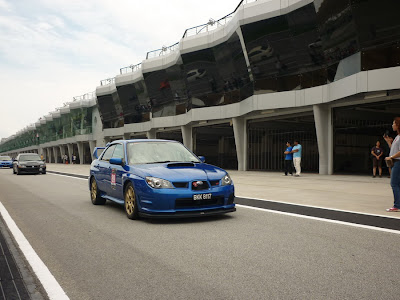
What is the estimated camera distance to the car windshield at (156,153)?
773 centimetres

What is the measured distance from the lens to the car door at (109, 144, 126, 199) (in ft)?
25.2

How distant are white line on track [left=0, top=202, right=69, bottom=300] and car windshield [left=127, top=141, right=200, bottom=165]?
239 centimetres

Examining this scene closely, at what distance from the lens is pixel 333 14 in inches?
777

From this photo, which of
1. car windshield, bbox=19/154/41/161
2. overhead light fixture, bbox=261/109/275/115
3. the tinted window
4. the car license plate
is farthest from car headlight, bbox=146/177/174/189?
car windshield, bbox=19/154/41/161

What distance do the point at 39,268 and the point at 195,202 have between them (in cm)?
296

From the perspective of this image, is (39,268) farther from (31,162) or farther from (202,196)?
(31,162)

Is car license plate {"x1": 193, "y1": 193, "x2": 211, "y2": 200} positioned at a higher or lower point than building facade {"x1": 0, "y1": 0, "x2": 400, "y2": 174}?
lower

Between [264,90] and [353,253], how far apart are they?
21415 mm

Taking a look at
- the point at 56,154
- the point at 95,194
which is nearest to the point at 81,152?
the point at 56,154

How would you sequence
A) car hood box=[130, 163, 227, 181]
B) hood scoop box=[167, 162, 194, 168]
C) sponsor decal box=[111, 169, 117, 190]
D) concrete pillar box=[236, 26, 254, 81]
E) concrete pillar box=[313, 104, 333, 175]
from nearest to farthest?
car hood box=[130, 163, 227, 181] < hood scoop box=[167, 162, 194, 168] < sponsor decal box=[111, 169, 117, 190] < concrete pillar box=[313, 104, 333, 175] < concrete pillar box=[236, 26, 254, 81]

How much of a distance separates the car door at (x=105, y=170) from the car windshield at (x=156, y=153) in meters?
0.83

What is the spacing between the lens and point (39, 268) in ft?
13.9

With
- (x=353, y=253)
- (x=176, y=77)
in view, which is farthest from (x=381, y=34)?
(x=176, y=77)

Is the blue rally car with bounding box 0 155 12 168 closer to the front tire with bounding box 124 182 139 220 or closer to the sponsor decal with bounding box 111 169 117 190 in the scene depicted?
the sponsor decal with bounding box 111 169 117 190
